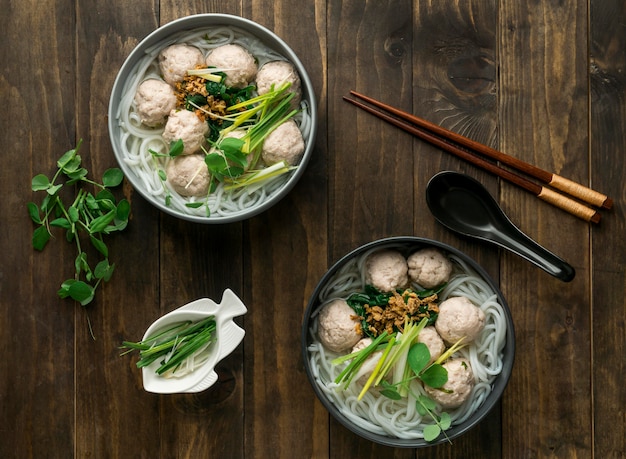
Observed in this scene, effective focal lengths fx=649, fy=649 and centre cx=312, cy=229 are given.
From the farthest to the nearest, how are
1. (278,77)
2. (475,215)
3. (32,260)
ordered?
1. (32,260)
2. (475,215)
3. (278,77)

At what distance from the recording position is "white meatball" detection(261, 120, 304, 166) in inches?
77.9

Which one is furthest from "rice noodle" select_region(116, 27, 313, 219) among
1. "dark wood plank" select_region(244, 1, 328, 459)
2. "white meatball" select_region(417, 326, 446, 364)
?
"white meatball" select_region(417, 326, 446, 364)

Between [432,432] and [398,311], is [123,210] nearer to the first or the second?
[398,311]

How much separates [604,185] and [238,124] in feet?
3.98

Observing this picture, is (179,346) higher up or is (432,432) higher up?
(179,346)

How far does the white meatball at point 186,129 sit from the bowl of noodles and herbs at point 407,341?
0.58 metres

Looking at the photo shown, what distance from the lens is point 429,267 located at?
6.55ft

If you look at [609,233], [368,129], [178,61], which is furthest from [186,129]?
[609,233]

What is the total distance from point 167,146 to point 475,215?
1.01 metres

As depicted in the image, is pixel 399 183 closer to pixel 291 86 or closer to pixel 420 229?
pixel 420 229

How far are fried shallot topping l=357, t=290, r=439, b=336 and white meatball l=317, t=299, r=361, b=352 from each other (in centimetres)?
5

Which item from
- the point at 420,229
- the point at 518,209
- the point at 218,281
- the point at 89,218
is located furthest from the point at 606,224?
the point at 89,218

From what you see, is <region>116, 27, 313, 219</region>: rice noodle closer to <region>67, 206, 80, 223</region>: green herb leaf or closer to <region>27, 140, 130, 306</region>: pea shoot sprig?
<region>27, 140, 130, 306</region>: pea shoot sprig

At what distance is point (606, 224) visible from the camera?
2.14m
